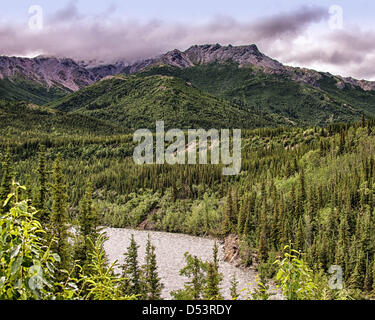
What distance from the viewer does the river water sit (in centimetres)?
7188

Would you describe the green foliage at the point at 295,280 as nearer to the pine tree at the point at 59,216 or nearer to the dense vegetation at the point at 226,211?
the dense vegetation at the point at 226,211

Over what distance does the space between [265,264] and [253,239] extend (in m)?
15.6

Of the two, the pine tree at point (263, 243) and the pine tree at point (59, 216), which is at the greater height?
the pine tree at point (59, 216)

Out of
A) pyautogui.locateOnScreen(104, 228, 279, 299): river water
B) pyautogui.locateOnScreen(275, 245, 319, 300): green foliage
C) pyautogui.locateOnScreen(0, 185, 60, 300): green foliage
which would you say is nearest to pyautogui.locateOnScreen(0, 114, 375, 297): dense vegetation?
pyautogui.locateOnScreen(104, 228, 279, 299): river water

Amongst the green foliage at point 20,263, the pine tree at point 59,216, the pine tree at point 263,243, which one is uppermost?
the green foliage at point 20,263

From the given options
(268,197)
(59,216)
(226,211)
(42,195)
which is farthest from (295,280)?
(268,197)

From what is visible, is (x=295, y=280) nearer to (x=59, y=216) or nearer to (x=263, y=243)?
(x=59, y=216)

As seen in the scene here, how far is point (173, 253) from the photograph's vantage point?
94.8 meters

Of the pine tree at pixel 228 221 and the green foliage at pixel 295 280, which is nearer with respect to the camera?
the green foliage at pixel 295 280

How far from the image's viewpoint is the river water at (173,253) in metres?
71.9

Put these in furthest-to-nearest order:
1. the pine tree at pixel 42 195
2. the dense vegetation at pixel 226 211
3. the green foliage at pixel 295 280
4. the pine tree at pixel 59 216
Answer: the pine tree at pixel 42 195
the pine tree at pixel 59 216
the dense vegetation at pixel 226 211
the green foliage at pixel 295 280

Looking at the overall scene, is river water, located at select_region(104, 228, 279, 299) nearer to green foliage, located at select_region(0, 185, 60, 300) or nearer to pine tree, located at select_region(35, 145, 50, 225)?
pine tree, located at select_region(35, 145, 50, 225)

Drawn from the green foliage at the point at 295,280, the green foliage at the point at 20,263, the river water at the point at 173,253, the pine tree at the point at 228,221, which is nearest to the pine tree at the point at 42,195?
the green foliage at the point at 20,263
